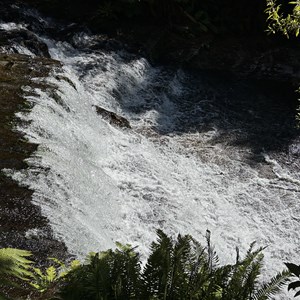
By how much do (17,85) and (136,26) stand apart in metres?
5.63

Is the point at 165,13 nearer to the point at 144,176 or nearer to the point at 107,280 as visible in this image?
the point at 144,176

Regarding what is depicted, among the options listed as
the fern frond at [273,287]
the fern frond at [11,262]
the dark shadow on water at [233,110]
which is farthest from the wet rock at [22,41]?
the fern frond at [273,287]

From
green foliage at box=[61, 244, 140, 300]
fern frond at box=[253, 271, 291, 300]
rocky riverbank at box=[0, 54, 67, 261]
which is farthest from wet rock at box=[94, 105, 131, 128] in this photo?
fern frond at box=[253, 271, 291, 300]

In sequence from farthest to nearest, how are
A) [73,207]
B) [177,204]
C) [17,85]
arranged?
[17,85] → [177,204] → [73,207]

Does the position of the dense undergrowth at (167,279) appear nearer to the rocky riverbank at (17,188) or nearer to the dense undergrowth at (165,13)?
the rocky riverbank at (17,188)

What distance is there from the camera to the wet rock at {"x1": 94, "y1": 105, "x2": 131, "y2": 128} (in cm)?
828

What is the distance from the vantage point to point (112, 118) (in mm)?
8328

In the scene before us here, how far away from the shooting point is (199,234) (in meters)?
6.05

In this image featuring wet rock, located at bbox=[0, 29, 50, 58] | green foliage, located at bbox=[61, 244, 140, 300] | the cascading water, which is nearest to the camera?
green foliage, located at bbox=[61, 244, 140, 300]

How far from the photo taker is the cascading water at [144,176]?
539 centimetres

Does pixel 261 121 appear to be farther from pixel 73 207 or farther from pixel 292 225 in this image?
pixel 73 207

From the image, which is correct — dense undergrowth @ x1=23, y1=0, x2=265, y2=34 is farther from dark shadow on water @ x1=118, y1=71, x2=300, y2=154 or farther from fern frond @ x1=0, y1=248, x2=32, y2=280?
Result: fern frond @ x1=0, y1=248, x2=32, y2=280

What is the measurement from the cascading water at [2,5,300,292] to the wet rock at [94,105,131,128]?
0.51 feet

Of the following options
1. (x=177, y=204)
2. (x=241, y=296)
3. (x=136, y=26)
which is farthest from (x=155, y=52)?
(x=241, y=296)
